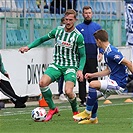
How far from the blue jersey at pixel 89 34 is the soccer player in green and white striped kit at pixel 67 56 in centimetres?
291

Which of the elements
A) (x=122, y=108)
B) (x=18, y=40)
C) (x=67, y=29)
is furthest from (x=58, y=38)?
(x=18, y=40)

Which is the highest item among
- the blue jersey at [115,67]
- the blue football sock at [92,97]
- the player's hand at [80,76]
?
the blue jersey at [115,67]

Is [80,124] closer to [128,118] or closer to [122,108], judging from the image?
[128,118]

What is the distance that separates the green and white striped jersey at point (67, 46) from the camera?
43.2 feet

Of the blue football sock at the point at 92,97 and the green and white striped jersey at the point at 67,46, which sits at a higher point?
the green and white striped jersey at the point at 67,46

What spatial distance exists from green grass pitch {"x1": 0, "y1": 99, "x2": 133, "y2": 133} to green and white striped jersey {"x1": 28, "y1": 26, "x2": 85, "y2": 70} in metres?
1.05

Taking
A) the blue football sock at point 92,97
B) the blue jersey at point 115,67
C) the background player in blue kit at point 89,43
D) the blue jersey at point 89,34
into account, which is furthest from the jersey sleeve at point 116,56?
the blue jersey at point 89,34

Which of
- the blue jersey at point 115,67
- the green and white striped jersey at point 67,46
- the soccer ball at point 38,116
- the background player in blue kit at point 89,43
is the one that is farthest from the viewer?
the background player in blue kit at point 89,43

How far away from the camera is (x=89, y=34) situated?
A: 16250 mm

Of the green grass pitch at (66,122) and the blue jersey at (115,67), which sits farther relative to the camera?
the blue jersey at (115,67)

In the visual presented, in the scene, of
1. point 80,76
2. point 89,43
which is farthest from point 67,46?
point 89,43

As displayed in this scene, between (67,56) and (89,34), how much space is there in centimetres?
310

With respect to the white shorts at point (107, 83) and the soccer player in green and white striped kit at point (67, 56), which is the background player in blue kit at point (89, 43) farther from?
the white shorts at point (107, 83)

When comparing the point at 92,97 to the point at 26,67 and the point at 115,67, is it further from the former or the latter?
the point at 26,67
